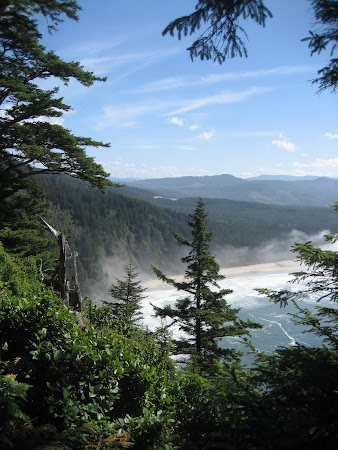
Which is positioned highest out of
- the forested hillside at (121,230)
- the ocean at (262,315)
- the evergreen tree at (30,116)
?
the evergreen tree at (30,116)

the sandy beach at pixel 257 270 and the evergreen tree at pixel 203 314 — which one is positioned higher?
the evergreen tree at pixel 203 314

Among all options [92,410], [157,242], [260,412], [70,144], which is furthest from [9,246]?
[157,242]

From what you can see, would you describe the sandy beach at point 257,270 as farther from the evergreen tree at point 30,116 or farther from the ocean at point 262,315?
the evergreen tree at point 30,116

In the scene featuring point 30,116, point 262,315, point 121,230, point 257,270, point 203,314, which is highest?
point 30,116

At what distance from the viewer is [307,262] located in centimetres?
502

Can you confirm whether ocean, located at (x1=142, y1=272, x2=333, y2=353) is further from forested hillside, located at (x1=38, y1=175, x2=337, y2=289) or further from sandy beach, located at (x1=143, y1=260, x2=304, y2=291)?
forested hillside, located at (x1=38, y1=175, x2=337, y2=289)

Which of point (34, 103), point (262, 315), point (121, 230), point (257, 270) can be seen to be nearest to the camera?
point (34, 103)

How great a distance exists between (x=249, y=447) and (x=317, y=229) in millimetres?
188893

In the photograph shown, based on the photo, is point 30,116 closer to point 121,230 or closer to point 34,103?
point 34,103

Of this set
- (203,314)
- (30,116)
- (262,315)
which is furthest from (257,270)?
(30,116)

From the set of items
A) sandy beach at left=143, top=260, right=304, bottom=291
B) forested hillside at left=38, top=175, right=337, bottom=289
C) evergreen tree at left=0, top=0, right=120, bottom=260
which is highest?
evergreen tree at left=0, top=0, right=120, bottom=260

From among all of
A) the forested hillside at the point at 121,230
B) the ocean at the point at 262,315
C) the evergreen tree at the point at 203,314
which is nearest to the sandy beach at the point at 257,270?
the forested hillside at the point at 121,230

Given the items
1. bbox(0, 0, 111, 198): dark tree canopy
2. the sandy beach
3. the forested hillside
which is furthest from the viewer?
the sandy beach

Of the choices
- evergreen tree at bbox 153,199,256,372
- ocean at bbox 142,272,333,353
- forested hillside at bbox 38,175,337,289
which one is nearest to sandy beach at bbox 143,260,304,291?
forested hillside at bbox 38,175,337,289
